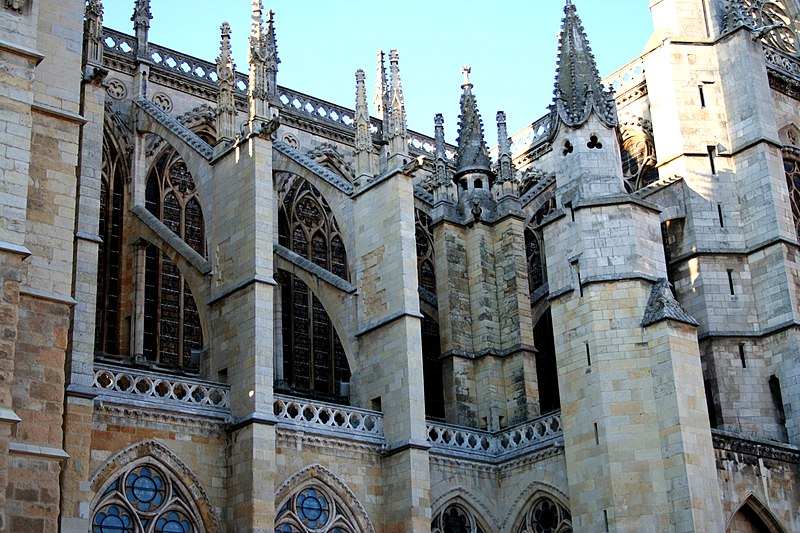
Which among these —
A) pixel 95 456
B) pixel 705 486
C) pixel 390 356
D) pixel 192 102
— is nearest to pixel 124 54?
pixel 192 102

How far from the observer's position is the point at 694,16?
27391 mm

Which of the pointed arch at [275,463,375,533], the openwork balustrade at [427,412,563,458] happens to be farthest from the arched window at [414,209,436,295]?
the pointed arch at [275,463,375,533]

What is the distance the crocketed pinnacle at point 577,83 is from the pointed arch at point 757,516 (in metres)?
7.64

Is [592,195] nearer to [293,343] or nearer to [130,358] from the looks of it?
[293,343]

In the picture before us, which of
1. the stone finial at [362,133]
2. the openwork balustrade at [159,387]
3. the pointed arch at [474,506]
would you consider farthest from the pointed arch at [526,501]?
the stone finial at [362,133]

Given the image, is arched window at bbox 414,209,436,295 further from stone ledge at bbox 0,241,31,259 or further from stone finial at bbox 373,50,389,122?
stone ledge at bbox 0,241,31,259

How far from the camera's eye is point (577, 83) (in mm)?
23984

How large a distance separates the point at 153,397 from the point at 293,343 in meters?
7.42

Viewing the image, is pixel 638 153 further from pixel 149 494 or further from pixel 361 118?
pixel 149 494

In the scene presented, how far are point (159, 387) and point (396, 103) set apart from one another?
8.38m

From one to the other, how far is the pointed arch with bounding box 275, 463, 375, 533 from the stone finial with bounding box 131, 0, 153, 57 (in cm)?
1187

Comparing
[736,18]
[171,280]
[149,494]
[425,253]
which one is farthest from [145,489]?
[736,18]

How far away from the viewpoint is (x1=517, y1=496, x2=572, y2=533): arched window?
71.5 ft

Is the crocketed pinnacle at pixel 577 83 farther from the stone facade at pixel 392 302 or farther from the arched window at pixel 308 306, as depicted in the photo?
the arched window at pixel 308 306
